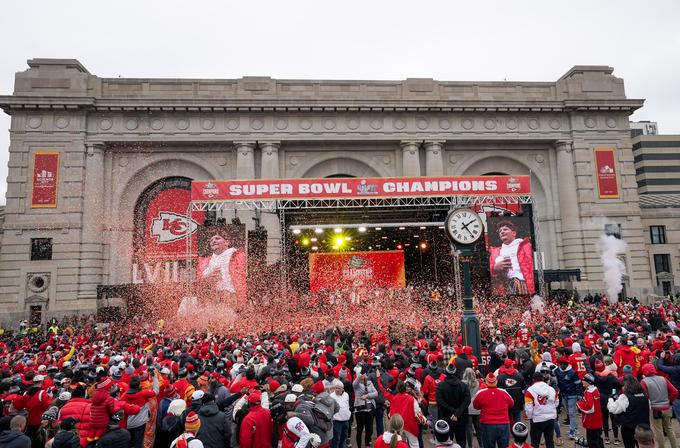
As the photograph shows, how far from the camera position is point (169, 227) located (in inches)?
1407

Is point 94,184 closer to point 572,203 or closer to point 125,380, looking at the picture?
point 125,380

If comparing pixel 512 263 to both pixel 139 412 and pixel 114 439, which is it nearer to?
pixel 139 412

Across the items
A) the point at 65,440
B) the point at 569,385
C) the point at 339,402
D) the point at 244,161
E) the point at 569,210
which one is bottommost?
the point at 569,385

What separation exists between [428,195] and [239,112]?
688 inches

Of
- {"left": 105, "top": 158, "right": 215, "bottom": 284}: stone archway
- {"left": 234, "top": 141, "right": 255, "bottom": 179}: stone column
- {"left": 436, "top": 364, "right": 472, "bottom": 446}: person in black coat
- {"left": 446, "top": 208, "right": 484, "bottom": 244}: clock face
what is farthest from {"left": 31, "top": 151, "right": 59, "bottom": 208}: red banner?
{"left": 436, "top": 364, "right": 472, "bottom": 446}: person in black coat

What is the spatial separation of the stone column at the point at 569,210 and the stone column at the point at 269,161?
2326 centimetres

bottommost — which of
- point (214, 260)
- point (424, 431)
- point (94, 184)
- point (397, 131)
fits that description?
point (424, 431)

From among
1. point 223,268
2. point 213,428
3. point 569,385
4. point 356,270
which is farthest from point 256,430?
point 356,270

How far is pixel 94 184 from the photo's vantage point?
33438mm

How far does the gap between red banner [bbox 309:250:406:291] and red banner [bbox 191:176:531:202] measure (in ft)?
44.3

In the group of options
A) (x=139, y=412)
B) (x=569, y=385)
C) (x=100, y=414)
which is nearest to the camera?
(x=100, y=414)

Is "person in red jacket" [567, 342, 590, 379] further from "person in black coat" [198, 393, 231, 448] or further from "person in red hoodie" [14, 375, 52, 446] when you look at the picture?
"person in red hoodie" [14, 375, 52, 446]

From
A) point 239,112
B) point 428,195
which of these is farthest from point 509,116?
point 239,112

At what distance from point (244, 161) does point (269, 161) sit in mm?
1912
